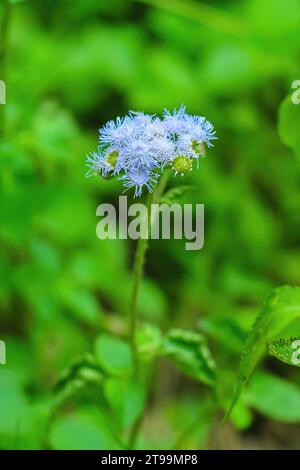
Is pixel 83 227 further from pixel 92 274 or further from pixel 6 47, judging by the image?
pixel 6 47

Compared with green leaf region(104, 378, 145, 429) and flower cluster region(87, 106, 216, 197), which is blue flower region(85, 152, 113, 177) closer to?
flower cluster region(87, 106, 216, 197)

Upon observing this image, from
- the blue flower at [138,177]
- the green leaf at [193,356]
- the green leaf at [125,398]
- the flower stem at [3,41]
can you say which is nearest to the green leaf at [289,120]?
the blue flower at [138,177]

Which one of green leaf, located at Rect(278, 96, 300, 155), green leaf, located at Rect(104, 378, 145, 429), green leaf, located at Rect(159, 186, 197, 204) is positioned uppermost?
green leaf, located at Rect(278, 96, 300, 155)

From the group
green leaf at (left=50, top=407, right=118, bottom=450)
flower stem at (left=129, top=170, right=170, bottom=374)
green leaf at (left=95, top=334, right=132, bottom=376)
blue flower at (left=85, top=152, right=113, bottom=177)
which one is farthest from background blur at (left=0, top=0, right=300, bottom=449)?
blue flower at (left=85, top=152, right=113, bottom=177)

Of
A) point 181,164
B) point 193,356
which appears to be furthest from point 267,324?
point 193,356

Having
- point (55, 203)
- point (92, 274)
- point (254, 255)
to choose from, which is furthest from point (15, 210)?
point (254, 255)

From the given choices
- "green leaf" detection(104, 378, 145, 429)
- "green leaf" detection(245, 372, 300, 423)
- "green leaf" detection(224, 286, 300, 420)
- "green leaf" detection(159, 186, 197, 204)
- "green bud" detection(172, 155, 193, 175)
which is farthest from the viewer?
"green leaf" detection(245, 372, 300, 423)

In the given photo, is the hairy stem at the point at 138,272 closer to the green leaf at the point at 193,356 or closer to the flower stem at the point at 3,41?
the green leaf at the point at 193,356
